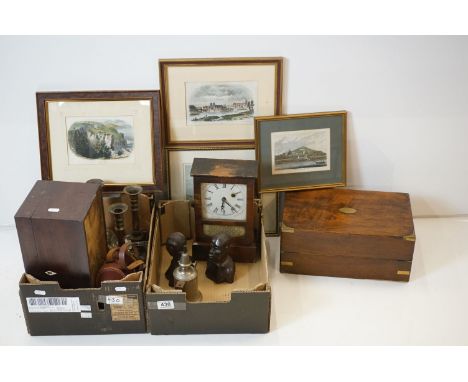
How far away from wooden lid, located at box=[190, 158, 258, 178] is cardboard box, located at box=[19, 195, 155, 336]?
0.39 metres

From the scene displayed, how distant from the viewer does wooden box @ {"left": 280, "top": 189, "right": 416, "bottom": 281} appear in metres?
1.78

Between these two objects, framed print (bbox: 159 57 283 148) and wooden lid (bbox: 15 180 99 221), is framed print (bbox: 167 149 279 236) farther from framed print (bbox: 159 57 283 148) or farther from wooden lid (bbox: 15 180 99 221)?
wooden lid (bbox: 15 180 99 221)

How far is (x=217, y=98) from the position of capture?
1.88 meters

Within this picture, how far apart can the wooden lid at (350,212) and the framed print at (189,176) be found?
10 centimetres

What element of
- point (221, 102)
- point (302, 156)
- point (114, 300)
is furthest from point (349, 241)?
point (114, 300)

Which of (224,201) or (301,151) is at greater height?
(301,151)

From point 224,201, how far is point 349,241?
1.32ft

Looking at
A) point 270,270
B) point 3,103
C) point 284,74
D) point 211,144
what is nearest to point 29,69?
point 3,103

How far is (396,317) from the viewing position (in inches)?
66.5

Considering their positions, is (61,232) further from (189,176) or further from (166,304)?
(189,176)

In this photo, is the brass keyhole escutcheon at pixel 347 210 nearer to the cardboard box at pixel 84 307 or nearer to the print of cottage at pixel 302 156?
the print of cottage at pixel 302 156

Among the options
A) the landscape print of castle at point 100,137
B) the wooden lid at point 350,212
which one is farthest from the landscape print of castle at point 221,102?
the wooden lid at point 350,212

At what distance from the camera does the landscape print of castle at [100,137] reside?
189cm

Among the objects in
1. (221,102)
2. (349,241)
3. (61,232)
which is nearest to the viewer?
(61,232)
